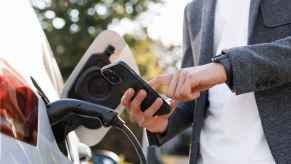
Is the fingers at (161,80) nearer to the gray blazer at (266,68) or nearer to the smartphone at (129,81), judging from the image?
the smartphone at (129,81)

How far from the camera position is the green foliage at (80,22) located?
1580 centimetres

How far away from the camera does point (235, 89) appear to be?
2.01 meters

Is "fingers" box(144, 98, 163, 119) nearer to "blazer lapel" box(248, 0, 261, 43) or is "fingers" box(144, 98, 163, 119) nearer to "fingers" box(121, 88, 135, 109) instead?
"fingers" box(121, 88, 135, 109)

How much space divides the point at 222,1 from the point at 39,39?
2.17ft

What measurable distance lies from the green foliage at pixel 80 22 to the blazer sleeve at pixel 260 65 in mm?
13835

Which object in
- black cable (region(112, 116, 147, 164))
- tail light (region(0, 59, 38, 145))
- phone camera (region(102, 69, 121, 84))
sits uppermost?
tail light (region(0, 59, 38, 145))

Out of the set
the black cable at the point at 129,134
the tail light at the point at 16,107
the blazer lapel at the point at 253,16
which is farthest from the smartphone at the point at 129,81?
the blazer lapel at the point at 253,16

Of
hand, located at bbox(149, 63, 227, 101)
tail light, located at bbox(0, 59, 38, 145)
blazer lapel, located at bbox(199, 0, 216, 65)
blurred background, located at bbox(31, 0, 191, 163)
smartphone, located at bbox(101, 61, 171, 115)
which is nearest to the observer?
tail light, located at bbox(0, 59, 38, 145)

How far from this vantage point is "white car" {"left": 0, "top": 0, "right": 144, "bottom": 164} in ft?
4.95

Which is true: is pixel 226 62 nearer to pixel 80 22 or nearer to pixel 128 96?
pixel 128 96

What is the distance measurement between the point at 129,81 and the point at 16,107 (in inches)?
14.8

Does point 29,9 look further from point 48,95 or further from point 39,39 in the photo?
point 48,95

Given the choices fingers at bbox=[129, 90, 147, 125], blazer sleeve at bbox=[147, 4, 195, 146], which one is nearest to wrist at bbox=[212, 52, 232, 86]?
fingers at bbox=[129, 90, 147, 125]

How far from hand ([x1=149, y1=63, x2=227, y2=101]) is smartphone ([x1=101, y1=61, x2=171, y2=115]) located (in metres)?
0.05
